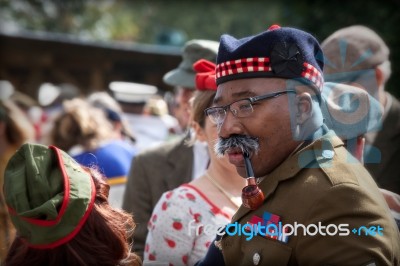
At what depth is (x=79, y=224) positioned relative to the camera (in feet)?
5.69

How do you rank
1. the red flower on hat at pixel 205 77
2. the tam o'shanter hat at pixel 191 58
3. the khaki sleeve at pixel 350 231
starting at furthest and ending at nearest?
1. the tam o'shanter hat at pixel 191 58
2. the red flower on hat at pixel 205 77
3. the khaki sleeve at pixel 350 231

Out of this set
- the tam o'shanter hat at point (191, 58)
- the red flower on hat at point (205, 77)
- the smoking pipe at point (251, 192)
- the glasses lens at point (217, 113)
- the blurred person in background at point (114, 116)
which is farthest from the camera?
the blurred person in background at point (114, 116)

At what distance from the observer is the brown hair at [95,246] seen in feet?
5.63

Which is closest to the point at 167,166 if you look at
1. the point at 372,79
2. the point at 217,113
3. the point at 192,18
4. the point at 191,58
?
the point at 191,58

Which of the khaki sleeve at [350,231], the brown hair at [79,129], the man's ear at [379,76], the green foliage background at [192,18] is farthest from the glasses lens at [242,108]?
the green foliage background at [192,18]

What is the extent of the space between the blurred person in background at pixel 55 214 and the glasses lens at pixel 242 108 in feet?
1.60

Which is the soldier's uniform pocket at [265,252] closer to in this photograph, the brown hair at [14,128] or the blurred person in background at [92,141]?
the blurred person in background at [92,141]

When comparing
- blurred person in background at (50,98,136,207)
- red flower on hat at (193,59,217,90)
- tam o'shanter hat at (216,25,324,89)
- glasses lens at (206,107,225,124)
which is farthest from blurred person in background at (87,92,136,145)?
tam o'shanter hat at (216,25,324,89)

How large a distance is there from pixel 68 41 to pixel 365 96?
7.83 meters

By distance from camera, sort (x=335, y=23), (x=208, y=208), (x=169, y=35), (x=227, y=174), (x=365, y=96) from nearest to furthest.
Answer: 1. (x=365, y=96)
2. (x=208, y=208)
3. (x=227, y=174)
4. (x=335, y=23)
5. (x=169, y=35)

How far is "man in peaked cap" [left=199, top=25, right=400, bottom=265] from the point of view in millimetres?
1651

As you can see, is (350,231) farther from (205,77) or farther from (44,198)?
(205,77)

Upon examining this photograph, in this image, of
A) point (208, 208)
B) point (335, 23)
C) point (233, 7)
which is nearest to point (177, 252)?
point (208, 208)

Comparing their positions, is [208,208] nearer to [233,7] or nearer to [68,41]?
[68,41]
